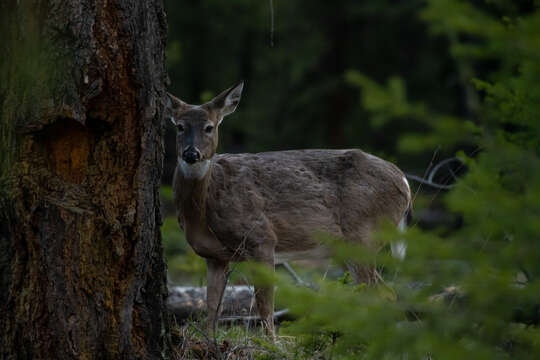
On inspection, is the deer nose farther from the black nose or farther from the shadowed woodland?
the shadowed woodland

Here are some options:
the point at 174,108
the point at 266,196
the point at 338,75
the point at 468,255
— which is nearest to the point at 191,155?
the point at 174,108

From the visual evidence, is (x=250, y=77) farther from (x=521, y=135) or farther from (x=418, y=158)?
(x=521, y=135)

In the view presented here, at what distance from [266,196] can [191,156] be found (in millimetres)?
978

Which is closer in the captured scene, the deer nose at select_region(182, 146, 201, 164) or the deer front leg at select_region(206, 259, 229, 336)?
the deer front leg at select_region(206, 259, 229, 336)

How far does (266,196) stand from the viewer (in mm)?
6609

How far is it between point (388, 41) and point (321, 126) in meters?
3.51

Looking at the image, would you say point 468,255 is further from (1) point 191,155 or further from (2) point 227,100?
(2) point 227,100

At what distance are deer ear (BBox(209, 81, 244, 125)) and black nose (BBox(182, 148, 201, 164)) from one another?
2.24ft

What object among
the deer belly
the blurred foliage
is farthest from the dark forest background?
the blurred foliage

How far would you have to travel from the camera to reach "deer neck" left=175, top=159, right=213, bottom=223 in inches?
242

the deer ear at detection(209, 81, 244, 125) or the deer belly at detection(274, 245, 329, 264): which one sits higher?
the deer ear at detection(209, 81, 244, 125)

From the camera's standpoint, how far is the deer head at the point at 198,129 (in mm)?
6156

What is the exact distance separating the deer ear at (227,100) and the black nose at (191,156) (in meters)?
0.68

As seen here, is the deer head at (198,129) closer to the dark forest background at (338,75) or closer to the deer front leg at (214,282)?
the deer front leg at (214,282)
